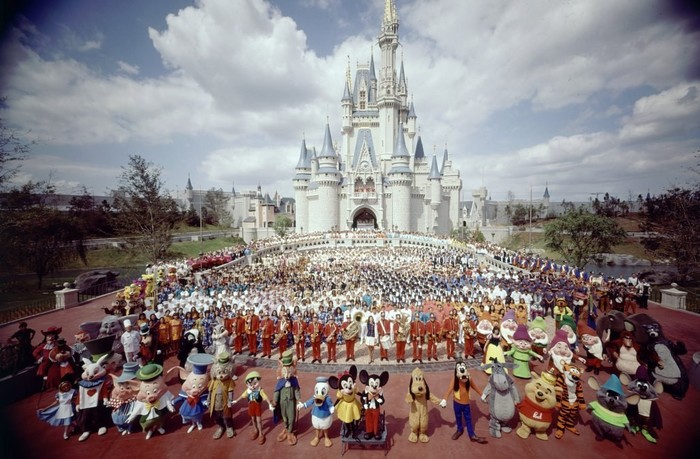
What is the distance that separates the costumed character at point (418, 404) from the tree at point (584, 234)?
2770 cm

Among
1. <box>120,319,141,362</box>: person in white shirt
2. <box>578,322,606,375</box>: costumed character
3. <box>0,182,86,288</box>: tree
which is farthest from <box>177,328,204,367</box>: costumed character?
<box>0,182,86,288</box>: tree

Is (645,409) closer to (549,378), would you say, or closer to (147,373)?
(549,378)

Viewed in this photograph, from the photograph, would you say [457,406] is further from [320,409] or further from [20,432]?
[20,432]

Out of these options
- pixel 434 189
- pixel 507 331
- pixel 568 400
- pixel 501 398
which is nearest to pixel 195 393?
pixel 501 398

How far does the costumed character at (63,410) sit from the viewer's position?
17.7 ft

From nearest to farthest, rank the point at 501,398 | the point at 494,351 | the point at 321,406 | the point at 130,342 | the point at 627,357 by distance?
the point at 321,406 < the point at 501,398 < the point at 627,357 < the point at 494,351 < the point at 130,342

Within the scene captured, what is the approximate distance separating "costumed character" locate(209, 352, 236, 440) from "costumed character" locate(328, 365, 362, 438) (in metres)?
2.12

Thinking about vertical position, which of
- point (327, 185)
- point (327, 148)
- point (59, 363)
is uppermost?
point (327, 148)

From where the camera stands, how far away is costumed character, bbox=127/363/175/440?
5418 mm

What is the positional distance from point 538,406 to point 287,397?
4.77 m

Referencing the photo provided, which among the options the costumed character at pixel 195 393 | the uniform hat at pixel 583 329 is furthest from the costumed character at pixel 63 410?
the uniform hat at pixel 583 329

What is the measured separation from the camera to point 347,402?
5.12 m

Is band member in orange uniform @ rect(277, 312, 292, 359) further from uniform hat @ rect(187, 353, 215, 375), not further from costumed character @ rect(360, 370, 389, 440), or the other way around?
costumed character @ rect(360, 370, 389, 440)

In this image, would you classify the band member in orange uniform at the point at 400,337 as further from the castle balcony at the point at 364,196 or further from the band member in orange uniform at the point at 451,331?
the castle balcony at the point at 364,196
